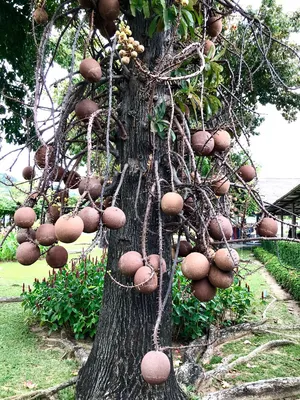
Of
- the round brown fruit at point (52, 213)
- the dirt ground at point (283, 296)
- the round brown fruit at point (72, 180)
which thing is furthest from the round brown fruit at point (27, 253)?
the dirt ground at point (283, 296)

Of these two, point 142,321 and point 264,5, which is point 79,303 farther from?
point 264,5

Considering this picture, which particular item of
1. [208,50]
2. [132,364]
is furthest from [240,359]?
[208,50]

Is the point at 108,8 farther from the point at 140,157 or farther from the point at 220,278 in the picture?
the point at 220,278

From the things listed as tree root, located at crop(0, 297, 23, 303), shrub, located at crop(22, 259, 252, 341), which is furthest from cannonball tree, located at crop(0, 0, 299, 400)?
tree root, located at crop(0, 297, 23, 303)

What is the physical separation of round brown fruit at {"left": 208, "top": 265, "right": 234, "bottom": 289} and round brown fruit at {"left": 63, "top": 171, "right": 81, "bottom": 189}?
0.73m

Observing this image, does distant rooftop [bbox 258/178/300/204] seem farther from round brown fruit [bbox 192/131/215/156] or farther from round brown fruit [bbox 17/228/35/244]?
round brown fruit [bbox 17/228/35/244]

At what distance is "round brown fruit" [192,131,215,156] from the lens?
5.96ft

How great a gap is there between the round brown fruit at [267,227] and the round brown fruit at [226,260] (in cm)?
33

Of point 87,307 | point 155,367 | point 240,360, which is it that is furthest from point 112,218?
point 87,307

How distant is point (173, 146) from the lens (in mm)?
2172

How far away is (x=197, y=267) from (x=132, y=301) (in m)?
0.80

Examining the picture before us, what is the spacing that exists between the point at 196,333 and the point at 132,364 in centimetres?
242

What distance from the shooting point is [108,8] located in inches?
65.4

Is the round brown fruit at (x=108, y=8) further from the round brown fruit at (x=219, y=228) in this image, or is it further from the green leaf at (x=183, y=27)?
the round brown fruit at (x=219, y=228)
